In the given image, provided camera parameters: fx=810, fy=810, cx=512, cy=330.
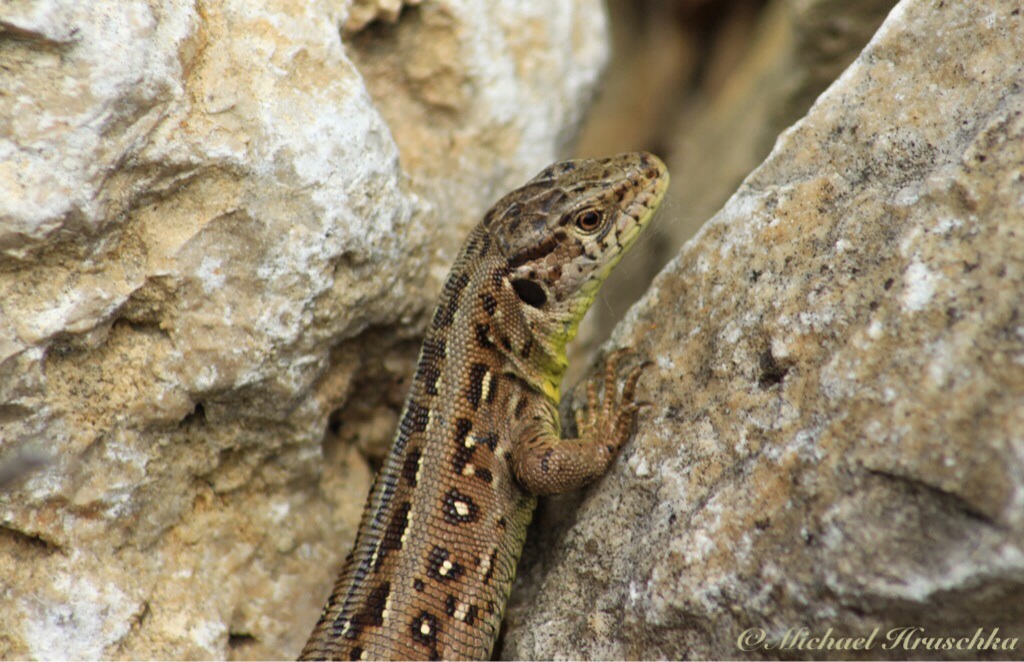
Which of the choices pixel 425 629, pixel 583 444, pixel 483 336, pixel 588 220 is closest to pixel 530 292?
pixel 483 336

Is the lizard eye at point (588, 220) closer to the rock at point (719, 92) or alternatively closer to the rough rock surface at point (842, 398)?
the rough rock surface at point (842, 398)

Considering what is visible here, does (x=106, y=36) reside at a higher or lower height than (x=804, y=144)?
lower

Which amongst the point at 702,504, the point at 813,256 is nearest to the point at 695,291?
the point at 813,256

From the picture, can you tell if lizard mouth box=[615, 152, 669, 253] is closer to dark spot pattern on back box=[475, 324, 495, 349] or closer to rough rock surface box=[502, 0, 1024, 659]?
rough rock surface box=[502, 0, 1024, 659]

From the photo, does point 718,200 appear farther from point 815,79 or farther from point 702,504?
point 702,504

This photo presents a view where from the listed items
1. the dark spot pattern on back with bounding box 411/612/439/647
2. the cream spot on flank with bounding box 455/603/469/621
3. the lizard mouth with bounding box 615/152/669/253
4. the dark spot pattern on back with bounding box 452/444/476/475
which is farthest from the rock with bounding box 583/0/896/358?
the dark spot pattern on back with bounding box 411/612/439/647

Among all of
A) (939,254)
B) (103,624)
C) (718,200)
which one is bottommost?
(103,624)

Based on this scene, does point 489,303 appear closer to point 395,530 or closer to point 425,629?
point 395,530
